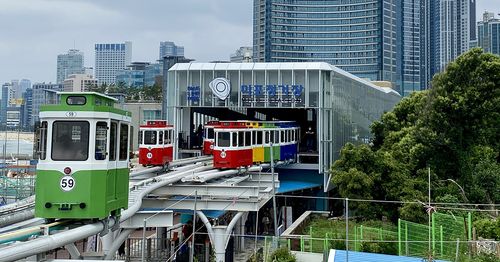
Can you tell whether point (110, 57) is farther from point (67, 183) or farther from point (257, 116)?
point (67, 183)

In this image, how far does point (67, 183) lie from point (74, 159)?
0.33 m

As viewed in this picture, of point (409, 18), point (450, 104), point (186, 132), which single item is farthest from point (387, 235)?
point (409, 18)

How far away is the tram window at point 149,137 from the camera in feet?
60.9

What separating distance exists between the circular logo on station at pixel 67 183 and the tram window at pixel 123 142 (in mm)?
1044

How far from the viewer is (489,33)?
9912 cm

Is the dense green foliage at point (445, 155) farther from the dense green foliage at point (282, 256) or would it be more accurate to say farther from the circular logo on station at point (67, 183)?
the circular logo on station at point (67, 183)

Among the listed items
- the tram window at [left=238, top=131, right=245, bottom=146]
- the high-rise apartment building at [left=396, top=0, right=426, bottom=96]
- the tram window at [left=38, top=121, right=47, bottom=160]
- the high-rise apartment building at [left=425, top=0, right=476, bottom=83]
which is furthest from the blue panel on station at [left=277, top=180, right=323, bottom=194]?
the high-rise apartment building at [left=425, top=0, right=476, bottom=83]

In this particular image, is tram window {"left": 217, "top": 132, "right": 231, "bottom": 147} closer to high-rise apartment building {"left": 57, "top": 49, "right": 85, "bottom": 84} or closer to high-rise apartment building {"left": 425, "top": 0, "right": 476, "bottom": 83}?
high-rise apartment building {"left": 425, "top": 0, "right": 476, "bottom": 83}

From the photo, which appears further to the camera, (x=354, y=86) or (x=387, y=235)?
(x=354, y=86)

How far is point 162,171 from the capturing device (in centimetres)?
1830

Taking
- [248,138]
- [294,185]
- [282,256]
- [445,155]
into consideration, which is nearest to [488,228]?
[282,256]

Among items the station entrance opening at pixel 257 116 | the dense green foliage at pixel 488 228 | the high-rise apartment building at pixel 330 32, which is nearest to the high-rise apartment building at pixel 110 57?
the high-rise apartment building at pixel 330 32

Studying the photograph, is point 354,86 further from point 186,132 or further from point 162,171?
point 162,171

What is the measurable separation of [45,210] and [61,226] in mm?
294
